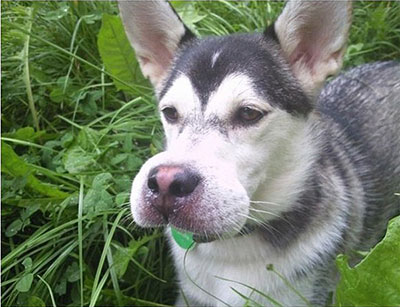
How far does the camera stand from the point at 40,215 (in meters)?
3.28

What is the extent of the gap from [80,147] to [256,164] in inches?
45.7

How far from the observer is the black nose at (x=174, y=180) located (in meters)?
2.21

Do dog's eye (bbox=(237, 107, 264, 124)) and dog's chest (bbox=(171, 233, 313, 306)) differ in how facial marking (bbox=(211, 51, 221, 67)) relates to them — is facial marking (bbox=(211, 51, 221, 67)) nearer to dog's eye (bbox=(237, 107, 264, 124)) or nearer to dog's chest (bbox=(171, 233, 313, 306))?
dog's eye (bbox=(237, 107, 264, 124))

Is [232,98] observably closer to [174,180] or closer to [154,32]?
[174,180]

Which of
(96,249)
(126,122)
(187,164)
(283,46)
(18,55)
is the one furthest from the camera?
(18,55)

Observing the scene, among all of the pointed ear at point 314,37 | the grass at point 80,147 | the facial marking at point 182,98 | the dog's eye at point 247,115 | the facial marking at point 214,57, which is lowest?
the grass at point 80,147

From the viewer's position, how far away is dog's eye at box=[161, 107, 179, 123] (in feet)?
8.41

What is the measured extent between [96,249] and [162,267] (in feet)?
1.05

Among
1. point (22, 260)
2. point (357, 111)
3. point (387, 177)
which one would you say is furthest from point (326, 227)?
point (22, 260)

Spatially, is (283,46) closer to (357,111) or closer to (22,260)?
(357,111)

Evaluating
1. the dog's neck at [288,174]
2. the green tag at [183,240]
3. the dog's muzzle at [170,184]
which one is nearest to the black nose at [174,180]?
the dog's muzzle at [170,184]

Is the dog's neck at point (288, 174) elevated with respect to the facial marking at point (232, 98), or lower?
lower

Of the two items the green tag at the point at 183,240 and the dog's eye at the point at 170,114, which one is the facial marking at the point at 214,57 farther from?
the green tag at the point at 183,240

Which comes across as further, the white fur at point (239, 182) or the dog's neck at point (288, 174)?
Answer: the dog's neck at point (288, 174)
